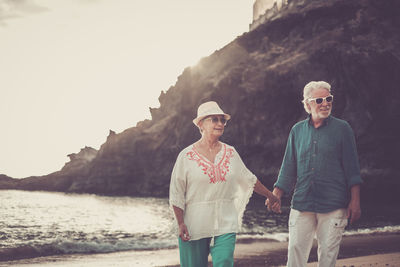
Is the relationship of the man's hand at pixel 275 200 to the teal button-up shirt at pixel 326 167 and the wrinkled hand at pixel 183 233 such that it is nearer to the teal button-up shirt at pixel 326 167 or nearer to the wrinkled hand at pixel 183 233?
the teal button-up shirt at pixel 326 167

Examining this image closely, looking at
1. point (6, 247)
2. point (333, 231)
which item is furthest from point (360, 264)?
point (6, 247)

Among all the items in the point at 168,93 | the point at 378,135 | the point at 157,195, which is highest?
the point at 168,93

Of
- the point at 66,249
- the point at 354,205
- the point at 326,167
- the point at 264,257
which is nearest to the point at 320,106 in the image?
the point at 326,167

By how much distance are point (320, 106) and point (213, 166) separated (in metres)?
1.42

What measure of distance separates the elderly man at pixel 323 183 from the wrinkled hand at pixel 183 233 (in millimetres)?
1233

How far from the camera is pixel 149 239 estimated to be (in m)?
21.6

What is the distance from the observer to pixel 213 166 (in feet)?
13.4

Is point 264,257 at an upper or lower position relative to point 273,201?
lower

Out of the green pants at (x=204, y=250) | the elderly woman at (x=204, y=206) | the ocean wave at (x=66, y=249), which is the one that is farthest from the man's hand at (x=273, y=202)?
the ocean wave at (x=66, y=249)

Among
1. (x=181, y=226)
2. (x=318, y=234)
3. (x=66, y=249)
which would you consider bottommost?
(x=66, y=249)

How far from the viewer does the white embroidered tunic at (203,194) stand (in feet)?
13.2

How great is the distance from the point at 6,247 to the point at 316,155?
1857cm

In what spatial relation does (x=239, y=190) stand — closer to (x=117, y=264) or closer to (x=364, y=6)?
(x=117, y=264)

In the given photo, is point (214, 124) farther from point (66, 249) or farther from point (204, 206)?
point (66, 249)
